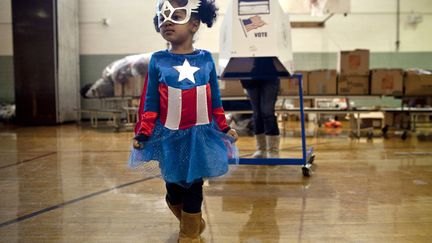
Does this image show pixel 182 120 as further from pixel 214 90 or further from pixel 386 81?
pixel 386 81

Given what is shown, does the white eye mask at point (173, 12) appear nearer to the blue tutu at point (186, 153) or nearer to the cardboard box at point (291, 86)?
the blue tutu at point (186, 153)

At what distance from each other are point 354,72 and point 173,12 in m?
3.91

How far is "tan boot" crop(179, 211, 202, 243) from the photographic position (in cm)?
116

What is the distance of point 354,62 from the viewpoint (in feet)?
15.0

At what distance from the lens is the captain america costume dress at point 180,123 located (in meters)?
1.11

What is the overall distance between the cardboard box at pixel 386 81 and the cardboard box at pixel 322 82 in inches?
18.6

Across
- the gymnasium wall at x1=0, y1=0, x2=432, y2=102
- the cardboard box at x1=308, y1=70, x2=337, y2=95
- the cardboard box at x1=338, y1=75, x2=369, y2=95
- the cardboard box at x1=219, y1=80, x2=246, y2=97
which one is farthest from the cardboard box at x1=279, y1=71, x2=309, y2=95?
the gymnasium wall at x1=0, y1=0, x2=432, y2=102

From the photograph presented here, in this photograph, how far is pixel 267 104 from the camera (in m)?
2.35

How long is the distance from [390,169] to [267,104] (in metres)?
0.91

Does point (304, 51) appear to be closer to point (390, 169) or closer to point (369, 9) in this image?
point (369, 9)

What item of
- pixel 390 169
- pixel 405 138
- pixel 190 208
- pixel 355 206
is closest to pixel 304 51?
pixel 405 138

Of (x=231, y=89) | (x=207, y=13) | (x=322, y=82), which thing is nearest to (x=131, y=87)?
(x=231, y=89)

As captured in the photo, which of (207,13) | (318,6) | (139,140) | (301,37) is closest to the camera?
(139,140)

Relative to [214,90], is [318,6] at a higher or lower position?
higher
